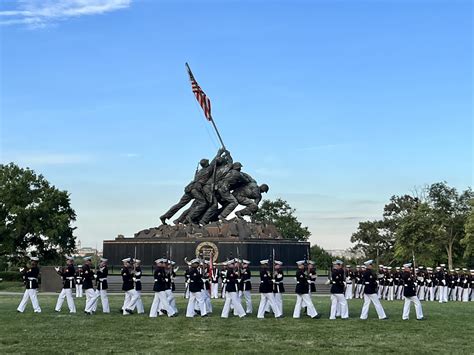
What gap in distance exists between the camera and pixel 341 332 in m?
16.8

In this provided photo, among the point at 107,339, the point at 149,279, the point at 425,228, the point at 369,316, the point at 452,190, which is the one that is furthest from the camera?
the point at 452,190

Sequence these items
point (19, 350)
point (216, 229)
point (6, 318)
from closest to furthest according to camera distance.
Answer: point (19, 350) → point (6, 318) → point (216, 229)

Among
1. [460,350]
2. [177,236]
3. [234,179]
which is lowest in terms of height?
[460,350]

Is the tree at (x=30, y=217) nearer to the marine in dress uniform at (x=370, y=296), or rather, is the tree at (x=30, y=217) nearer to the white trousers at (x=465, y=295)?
the white trousers at (x=465, y=295)

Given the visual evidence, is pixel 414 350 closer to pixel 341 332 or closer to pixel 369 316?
pixel 341 332

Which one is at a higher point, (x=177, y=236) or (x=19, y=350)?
(x=177, y=236)

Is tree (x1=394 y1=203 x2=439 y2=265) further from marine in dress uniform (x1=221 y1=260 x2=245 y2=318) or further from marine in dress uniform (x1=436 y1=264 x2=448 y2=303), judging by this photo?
marine in dress uniform (x1=221 y1=260 x2=245 y2=318)

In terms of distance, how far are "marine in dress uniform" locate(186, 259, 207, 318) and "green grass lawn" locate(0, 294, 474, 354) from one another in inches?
18.6

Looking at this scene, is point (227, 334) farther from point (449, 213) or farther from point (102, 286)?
point (449, 213)

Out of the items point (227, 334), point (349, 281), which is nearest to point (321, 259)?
point (349, 281)

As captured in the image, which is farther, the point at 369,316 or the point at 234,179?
the point at 234,179

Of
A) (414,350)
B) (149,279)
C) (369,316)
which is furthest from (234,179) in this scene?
(414,350)

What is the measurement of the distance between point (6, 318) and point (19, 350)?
23.3 feet

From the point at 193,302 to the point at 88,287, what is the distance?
3707 millimetres
